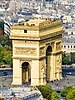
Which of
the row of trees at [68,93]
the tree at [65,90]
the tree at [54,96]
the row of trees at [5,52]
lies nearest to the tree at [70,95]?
the row of trees at [68,93]

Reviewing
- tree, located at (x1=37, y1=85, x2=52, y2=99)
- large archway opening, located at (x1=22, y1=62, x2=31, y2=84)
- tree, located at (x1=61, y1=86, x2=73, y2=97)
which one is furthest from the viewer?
large archway opening, located at (x1=22, y1=62, x2=31, y2=84)

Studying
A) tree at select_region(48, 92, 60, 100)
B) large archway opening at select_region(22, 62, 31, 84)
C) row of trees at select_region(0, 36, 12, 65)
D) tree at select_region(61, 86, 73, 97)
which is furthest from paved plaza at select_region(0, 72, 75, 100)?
row of trees at select_region(0, 36, 12, 65)

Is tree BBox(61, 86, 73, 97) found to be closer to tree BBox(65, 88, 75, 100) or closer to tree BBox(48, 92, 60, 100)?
tree BBox(65, 88, 75, 100)

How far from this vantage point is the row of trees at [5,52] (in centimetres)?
9194

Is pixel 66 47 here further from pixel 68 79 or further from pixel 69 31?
pixel 68 79

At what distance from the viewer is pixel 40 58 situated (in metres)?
75.6

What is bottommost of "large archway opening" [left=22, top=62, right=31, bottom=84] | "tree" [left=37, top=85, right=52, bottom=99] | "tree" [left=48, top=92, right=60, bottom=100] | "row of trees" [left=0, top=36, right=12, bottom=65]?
"tree" [left=48, top=92, right=60, bottom=100]

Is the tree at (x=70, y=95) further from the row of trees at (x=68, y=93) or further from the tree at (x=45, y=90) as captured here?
the tree at (x=45, y=90)

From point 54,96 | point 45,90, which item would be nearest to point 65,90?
point 45,90

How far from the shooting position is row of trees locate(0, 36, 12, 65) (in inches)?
Result: 3620

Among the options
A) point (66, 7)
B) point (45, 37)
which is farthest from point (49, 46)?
point (66, 7)

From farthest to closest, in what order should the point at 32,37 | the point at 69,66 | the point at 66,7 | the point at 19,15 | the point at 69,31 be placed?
the point at 66,7
the point at 19,15
the point at 69,31
the point at 69,66
the point at 32,37

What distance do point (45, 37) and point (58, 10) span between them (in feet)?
286

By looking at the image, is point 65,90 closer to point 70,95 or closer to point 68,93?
point 68,93
